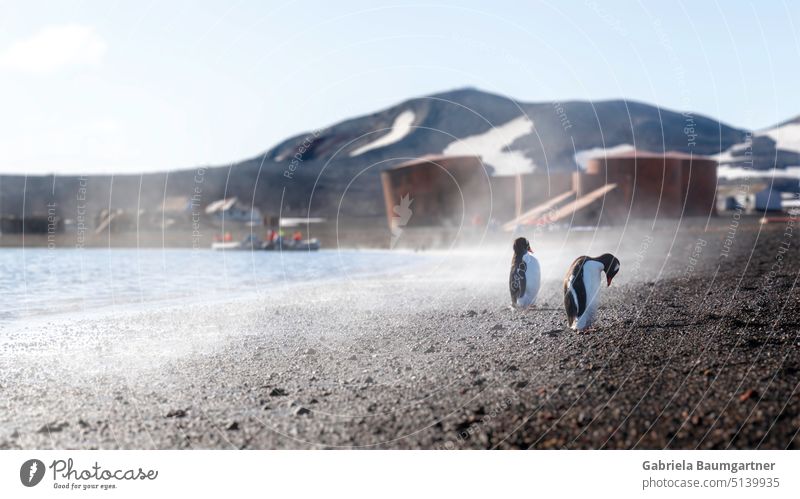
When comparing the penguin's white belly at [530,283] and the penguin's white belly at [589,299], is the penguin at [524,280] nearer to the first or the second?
the penguin's white belly at [530,283]

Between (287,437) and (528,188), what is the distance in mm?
57172

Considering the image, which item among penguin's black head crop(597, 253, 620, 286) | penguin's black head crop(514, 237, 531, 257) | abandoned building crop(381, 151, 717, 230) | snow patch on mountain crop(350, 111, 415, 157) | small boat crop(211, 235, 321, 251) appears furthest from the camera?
snow patch on mountain crop(350, 111, 415, 157)

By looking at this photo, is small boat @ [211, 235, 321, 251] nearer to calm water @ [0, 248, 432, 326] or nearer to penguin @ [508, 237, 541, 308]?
calm water @ [0, 248, 432, 326]

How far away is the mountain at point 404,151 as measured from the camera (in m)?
116

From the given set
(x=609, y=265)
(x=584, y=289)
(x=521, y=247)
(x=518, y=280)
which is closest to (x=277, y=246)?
(x=521, y=247)

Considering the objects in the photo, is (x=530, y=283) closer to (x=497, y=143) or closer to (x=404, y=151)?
(x=404, y=151)

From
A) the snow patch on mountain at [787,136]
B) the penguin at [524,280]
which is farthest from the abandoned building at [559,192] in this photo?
the snow patch on mountain at [787,136]

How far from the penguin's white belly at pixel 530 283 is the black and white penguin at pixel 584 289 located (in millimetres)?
2622

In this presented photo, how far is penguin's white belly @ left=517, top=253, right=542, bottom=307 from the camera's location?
46.0 feet

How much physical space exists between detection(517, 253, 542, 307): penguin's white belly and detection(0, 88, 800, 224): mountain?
8589 cm

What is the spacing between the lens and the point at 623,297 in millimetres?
14531

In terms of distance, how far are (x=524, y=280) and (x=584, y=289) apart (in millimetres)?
3125

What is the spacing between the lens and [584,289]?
431 inches

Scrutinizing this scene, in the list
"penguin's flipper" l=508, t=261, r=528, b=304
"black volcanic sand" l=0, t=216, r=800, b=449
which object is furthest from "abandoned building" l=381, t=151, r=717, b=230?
"black volcanic sand" l=0, t=216, r=800, b=449
